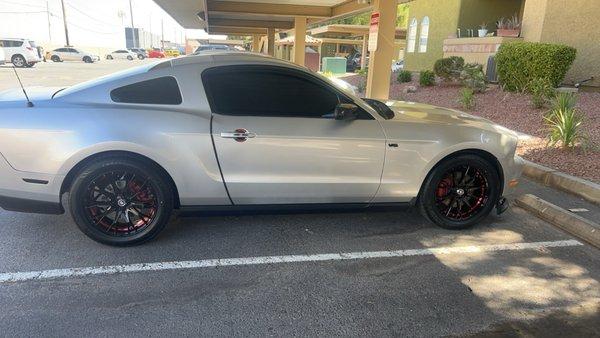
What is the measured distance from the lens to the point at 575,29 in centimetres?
1220

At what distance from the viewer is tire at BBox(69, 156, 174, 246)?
365 cm

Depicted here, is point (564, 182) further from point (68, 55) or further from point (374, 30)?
point (68, 55)

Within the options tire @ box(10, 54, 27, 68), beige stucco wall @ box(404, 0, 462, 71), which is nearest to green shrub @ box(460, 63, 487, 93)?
beige stucco wall @ box(404, 0, 462, 71)

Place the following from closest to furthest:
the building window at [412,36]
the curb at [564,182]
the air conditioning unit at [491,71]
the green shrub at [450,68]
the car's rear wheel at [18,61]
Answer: the curb at [564,182] → the air conditioning unit at [491,71] → the green shrub at [450,68] → the building window at [412,36] → the car's rear wheel at [18,61]

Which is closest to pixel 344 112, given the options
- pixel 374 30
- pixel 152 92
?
pixel 152 92

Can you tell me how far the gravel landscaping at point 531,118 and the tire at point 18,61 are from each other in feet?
90.2

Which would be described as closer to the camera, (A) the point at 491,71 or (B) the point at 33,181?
(B) the point at 33,181

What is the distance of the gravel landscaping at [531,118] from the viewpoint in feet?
20.3

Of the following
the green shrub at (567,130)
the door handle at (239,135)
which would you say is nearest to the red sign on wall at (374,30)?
the green shrub at (567,130)

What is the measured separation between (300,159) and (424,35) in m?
19.6

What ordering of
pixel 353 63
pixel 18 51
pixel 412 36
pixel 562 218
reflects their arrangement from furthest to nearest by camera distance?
pixel 353 63, pixel 18 51, pixel 412 36, pixel 562 218

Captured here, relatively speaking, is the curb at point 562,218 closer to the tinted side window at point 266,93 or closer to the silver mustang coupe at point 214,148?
the silver mustang coupe at point 214,148

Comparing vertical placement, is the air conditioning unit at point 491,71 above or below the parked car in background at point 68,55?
above

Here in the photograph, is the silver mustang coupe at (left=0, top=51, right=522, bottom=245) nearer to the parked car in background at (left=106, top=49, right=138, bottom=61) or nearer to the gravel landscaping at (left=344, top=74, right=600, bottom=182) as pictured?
the gravel landscaping at (left=344, top=74, right=600, bottom=182)
